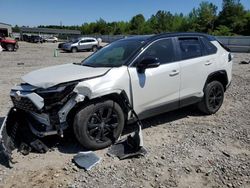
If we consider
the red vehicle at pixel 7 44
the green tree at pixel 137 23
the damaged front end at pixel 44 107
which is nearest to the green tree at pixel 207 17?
Result: the green tree at pixel 137 23

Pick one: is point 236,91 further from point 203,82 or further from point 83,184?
point 83,184

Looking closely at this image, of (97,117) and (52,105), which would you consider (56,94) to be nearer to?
(52,105)

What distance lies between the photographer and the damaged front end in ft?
13.5

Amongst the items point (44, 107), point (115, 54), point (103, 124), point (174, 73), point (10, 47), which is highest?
point (10, 47)

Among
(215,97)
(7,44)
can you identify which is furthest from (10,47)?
(215,97)

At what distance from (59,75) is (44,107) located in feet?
1.94

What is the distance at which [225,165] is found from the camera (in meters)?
4.04

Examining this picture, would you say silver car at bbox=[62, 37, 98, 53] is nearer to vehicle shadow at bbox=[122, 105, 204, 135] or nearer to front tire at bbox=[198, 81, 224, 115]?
vehicle shadow at bbox=[122, 105, 204, 135]

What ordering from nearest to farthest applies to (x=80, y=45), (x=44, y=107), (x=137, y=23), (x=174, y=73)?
(x=44, y=107) → (x=174, y=73) → (x=80, y=45) → (x=137, y=23)

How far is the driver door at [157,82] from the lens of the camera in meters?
4.76

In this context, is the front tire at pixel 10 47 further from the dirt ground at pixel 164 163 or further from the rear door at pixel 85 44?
the dirt ground at pixel 164 163

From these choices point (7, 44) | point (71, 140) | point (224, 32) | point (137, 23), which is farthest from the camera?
point (137, 23)

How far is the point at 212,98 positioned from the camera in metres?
6.18

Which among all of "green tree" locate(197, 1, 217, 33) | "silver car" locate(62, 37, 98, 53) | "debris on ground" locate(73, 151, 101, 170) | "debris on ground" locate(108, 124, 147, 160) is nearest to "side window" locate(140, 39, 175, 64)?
"debris on ground" locate(108, 124, 147, 160)
